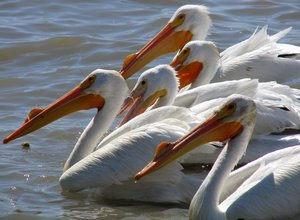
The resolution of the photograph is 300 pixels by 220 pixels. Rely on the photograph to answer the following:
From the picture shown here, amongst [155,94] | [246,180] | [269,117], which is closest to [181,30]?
[155,94]

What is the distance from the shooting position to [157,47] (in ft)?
30.1

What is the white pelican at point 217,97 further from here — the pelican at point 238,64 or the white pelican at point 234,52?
the white pelican at point 234,52

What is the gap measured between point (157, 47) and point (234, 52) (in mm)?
709

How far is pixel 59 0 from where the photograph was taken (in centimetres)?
1284

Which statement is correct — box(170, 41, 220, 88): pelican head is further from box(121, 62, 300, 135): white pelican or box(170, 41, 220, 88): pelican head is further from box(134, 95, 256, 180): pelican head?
box(134, 95, 256, 180): pelican head

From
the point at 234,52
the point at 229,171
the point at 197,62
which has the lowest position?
the point at 234,52

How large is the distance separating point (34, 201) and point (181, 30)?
2.87 m

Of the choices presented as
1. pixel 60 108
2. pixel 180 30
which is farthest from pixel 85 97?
pixel 180 30

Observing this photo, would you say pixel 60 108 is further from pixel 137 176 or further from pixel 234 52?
pixel 234 52

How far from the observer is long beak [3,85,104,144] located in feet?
24.6

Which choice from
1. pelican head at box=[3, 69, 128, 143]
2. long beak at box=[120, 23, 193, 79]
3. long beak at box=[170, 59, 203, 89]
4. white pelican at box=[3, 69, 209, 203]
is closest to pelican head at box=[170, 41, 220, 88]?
long beak at box=[170, 59, 203, 89]

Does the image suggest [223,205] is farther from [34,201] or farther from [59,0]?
[59,0]

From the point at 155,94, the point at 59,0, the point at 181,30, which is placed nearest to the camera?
the point at 155,94

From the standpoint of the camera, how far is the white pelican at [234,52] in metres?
8.80
